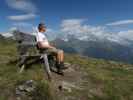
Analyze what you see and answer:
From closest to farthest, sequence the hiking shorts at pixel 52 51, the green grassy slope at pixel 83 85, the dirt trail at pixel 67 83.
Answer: the green grassy slope at pixel 83 85 → the dirt trail at pixel 67 83 → the hiking shorts at pixel 52 51

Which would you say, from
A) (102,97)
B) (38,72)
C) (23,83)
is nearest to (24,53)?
(38,72)

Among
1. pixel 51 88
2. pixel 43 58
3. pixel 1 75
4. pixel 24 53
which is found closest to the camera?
pixel 51 88

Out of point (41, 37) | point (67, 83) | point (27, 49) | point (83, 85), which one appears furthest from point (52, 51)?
point (83, 85)

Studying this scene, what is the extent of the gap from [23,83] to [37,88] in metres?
1.21

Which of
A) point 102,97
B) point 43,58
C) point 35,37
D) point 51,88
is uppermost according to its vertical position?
point 35,37

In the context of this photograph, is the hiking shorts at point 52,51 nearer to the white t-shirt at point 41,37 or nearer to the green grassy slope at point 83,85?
the white t-shirt at point 41,37

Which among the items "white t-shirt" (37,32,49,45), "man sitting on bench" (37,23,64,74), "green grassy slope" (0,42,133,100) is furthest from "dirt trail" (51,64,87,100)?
"white t-shirt" (37,32,49,45)

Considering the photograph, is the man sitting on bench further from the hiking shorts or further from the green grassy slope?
the green grassy slope

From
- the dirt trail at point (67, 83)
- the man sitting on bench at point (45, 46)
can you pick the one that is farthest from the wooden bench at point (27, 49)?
the dirt trail at point (67, 83)

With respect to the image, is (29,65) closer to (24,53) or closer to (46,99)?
(24,53)

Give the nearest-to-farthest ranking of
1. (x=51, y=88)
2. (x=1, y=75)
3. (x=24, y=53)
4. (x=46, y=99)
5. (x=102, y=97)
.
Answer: (x=46, y=99)
(x=51, y=88)
(x=102, y=97)
(x=1, y=75)
(x=24, y=53)

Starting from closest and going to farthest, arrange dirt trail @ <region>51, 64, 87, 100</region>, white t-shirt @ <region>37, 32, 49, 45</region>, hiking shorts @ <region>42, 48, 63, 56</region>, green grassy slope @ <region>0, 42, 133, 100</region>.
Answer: green grassy slope @ <region>0, 42, 133, 100</region>
dirt trail @ <region>51, 64, 87, 100</region>
white t-shirt @ <region>37, 32, 49, 45</region>
hiking shorts @ <region>42, 48, 63, 56</region>

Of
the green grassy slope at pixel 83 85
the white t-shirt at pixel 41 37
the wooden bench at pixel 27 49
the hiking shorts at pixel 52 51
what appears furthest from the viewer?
the wooden bench at pixel 27 49

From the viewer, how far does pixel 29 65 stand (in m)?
15.4
